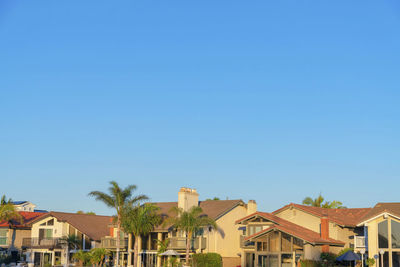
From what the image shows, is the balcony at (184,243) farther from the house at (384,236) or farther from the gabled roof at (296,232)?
the house at (384,236)

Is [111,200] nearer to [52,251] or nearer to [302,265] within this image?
[52,251]

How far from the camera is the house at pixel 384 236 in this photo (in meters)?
44.6

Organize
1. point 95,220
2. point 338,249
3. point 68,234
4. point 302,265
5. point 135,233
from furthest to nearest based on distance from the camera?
point 95,220, point 68,234, point 135,233, point 338,249, point 302,265

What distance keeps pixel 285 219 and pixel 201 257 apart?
991cm

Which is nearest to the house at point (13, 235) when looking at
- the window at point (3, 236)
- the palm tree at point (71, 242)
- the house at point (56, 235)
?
the window at point (3, 236)

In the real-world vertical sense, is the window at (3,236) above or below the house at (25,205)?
below

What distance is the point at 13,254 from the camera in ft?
215

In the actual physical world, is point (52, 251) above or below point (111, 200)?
below

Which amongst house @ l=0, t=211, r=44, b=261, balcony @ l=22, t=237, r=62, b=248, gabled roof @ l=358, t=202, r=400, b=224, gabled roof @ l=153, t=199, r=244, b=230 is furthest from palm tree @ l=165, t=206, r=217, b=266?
house @ l=0, t=211, r=44, b=261

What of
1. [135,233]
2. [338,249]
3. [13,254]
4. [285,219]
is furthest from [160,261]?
[13,254]

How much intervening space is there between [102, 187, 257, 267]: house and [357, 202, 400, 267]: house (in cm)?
1486

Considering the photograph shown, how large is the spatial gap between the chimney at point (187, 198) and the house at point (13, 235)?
817 inches

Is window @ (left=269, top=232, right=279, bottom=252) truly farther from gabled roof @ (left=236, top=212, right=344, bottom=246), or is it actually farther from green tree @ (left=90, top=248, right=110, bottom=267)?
green tree @ (left=90, top=248, right=110, bottom=267)

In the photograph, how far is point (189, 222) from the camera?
50.8m
